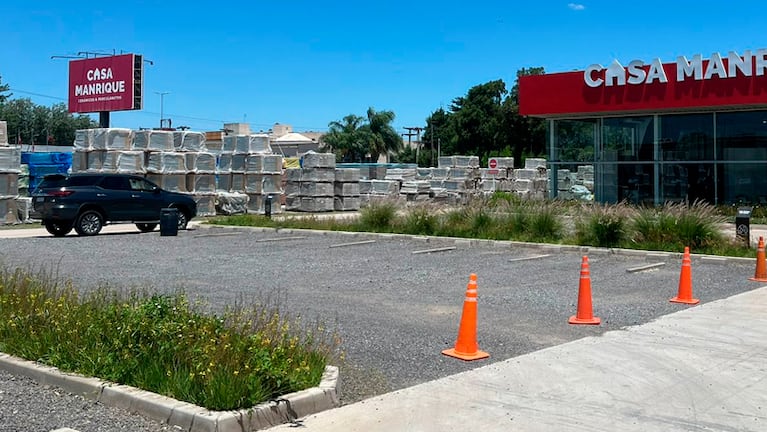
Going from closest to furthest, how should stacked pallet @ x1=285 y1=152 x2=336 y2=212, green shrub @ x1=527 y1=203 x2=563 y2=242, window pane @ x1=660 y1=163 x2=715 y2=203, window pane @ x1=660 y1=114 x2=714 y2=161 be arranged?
green shrub @ x1=527 y1=203 x2=563 y2=242 < window pane @ x1=660 y1=163 x2=715 y2=203 < window pane @ x1=660 y1=114 x2=714 y2=161 < stacked pallet @ x1=285 y1=152 x2=336 y2=212

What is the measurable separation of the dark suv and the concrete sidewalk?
707 inches

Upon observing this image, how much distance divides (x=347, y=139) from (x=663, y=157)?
60.7m

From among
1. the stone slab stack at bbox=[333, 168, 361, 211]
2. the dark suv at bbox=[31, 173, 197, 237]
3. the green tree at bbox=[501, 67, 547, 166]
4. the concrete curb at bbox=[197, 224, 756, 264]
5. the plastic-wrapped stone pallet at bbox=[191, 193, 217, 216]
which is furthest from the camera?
the green tree at bbox=[501, 67, 547, 166]

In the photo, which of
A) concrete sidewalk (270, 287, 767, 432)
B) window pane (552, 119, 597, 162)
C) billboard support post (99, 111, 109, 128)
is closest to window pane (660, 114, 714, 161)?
window pane (552, 119, 597, 162)

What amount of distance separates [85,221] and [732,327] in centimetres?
1888

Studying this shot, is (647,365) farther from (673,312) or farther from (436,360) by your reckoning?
(673,312)

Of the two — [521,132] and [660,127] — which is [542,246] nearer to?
[660,127]

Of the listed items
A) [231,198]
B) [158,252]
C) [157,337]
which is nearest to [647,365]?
[157,337]

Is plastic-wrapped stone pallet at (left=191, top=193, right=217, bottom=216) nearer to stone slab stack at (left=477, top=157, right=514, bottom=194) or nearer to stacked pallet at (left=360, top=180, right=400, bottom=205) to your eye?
stacked pallet at (left=360, top=180, right=400, bottom=205)

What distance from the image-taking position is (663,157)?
1235 inches

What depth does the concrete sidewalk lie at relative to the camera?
5887mm

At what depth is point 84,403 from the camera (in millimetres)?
6238

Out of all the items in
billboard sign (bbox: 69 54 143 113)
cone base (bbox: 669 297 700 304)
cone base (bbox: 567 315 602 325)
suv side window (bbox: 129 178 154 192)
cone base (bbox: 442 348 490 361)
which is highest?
billboard sign (bbox: 69 54 143 113)

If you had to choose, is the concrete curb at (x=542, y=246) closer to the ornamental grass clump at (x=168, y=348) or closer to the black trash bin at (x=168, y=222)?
the black trash bin at (x=168, y=222)
